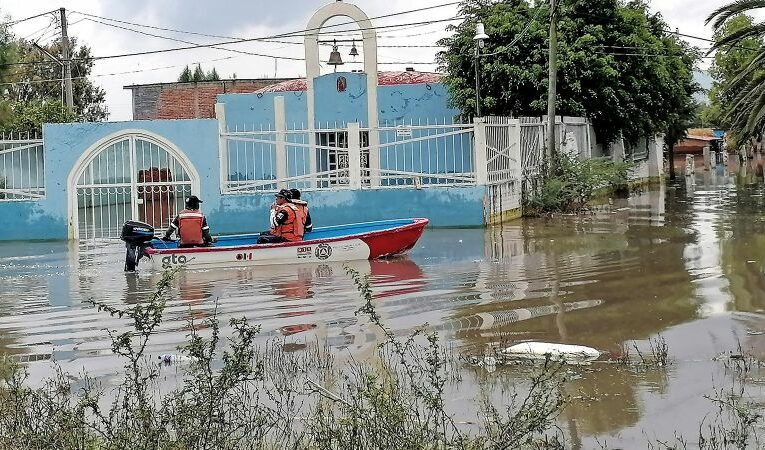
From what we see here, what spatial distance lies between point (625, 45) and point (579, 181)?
25.8 feet

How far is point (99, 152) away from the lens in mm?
22359

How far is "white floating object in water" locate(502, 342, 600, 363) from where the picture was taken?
27.0 ft

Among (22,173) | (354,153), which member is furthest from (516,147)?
A: (22,173)

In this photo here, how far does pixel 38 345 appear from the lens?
10.1m

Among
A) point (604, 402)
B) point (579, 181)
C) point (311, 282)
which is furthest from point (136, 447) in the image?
point (579, 181)

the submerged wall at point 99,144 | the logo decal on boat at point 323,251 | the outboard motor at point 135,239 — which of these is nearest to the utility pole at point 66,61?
the submerged wall at point 99,144

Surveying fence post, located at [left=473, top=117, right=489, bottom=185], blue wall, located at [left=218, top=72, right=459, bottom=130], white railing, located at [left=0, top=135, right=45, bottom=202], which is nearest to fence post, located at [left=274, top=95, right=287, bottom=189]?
blue wall, located at [left=218, top=72, right=459, bottom=130]

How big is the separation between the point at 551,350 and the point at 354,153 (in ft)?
45.0

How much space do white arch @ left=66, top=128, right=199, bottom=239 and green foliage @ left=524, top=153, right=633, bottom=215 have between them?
764 centimetres

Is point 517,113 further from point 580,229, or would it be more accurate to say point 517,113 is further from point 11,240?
point 11,240

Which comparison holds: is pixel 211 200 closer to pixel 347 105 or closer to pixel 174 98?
pixel 347 105

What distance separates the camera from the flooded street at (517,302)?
750 centimetres

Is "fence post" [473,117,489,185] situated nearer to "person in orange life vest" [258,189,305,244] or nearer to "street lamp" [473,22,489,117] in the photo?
"street lamp" [473,22,489,117]

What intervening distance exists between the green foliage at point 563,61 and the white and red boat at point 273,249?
12518 millimetres
